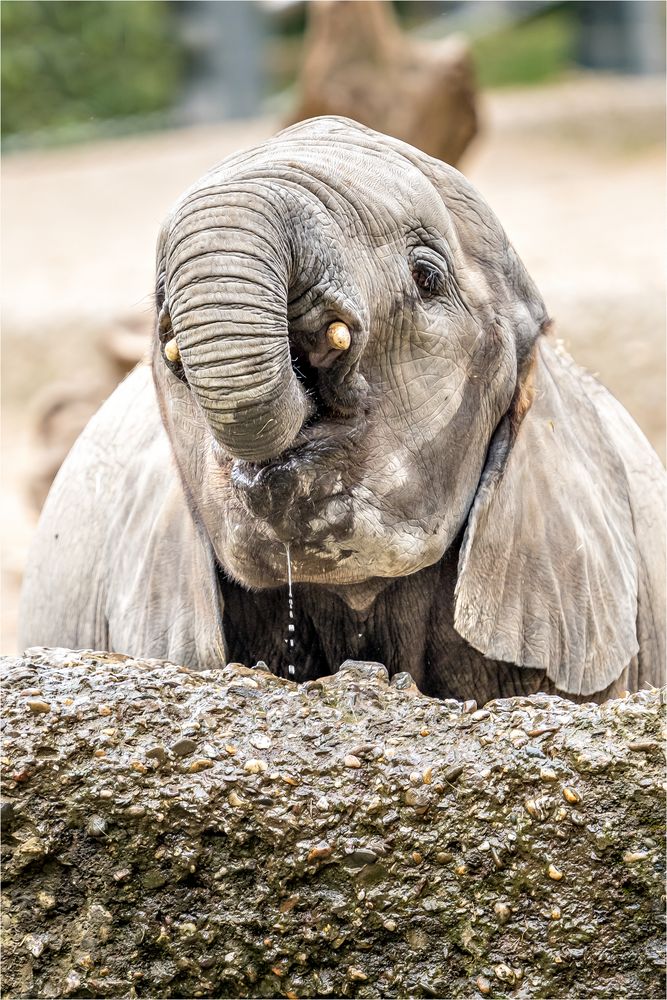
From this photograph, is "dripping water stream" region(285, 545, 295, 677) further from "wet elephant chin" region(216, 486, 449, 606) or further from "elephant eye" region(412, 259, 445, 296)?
"elephant eye" region(412, 259, 445, 296)

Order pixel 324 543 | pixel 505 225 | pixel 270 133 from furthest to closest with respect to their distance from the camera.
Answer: pixel 270 133 → pixel 505 225 → pixel 324 543

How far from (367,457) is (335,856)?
2.77 ft

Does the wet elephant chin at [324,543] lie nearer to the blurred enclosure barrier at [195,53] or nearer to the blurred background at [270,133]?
the blurred background at [270,133]

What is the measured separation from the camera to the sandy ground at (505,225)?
9.22 m

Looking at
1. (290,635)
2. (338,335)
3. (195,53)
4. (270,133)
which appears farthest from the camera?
(195,53)

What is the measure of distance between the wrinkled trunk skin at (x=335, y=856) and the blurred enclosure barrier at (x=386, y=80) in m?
8.54

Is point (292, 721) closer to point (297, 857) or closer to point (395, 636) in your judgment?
point (297, 857)

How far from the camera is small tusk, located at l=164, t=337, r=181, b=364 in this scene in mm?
2762

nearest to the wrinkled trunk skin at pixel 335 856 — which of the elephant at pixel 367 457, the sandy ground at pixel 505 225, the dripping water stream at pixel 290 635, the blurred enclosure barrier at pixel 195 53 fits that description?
the elephant at pixel 367 457

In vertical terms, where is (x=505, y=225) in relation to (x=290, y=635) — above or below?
above

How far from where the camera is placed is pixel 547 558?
345 cm

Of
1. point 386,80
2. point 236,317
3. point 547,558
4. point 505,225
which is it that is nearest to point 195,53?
point 505,225

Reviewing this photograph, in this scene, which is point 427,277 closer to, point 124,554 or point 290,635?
point 290,635

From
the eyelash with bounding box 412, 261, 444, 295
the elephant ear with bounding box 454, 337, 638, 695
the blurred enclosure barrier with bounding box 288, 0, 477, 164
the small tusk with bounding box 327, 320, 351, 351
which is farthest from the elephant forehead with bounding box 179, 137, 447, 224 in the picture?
the blurred enclosure barrier with bounding box 288, 0, 477, 164
